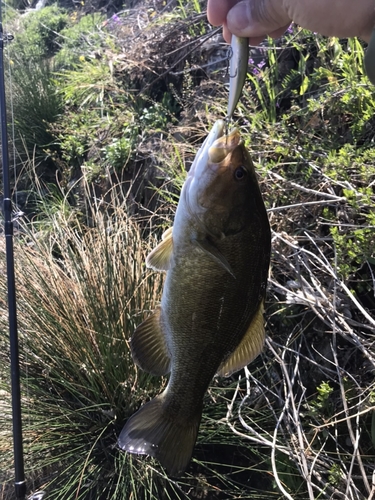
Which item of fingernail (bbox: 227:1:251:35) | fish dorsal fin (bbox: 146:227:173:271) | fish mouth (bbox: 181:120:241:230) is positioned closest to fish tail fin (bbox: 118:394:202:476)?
fish dorsal fin (bbox: 146:227:173:271)

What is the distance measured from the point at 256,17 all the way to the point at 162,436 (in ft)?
4.64

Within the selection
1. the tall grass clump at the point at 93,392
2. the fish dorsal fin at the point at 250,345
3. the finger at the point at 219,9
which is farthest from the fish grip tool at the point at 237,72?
the tall grass clump at the point at 93,392

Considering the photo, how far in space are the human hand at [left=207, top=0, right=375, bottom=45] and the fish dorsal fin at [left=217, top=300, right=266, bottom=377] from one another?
2.97 feet

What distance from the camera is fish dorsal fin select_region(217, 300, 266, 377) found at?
57.0 inches

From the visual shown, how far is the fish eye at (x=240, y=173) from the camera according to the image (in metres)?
1.40

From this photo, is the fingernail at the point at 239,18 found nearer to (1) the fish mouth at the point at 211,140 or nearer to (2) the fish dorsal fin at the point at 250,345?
(1) the fish mouth at the point at 211,140

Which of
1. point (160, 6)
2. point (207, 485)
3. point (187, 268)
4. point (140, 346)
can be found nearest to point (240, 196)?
point (187, 268)

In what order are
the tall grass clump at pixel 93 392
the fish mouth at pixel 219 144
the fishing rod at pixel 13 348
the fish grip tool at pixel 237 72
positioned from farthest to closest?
the tall grass clump at pixel 93 392 < the fishing rod at pixel 13 348 < the fish mouth at pixel 219 144 < the fish grip tool at pixel 237 72

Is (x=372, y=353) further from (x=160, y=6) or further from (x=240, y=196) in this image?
(x=160, y=6)

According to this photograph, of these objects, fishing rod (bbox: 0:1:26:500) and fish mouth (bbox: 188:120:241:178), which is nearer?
fish mouth (bbox: 188:120:241:178)

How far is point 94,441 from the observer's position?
101 inches

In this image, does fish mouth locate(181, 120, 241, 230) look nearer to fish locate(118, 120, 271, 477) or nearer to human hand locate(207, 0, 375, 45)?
fish locate(118, 120, 271, 477)

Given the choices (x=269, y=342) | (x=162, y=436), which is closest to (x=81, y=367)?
(x=269, y=342)

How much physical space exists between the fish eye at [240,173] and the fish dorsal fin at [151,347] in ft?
1.70
